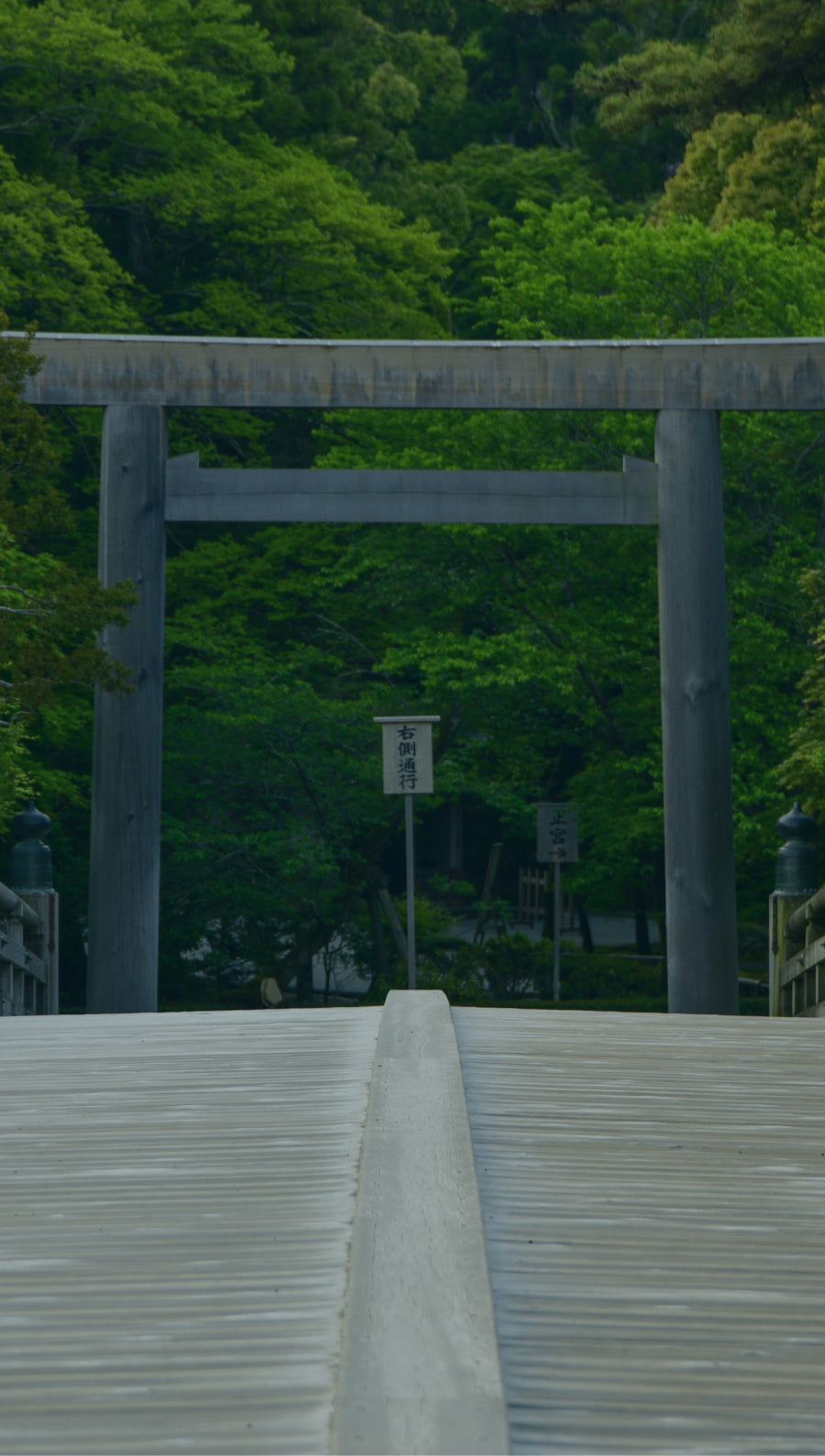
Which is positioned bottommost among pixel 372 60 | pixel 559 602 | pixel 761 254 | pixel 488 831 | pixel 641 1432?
pixel 641 1432

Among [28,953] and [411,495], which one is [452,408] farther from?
[28,953]

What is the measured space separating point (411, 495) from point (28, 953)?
3.18 metres

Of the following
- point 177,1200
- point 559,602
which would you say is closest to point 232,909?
point 559,602

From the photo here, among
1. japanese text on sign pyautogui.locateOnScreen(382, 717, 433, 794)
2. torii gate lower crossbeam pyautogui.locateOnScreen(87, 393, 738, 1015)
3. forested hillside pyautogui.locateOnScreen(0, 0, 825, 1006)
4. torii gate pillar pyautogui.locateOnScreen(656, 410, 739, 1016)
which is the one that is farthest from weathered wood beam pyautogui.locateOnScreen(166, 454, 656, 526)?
forested hillside pyautogui.locateOnScreen(0, 0, 825, 1006)

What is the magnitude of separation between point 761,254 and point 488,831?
465 inches

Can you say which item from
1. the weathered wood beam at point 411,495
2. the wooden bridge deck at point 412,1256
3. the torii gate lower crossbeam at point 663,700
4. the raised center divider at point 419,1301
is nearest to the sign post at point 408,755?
the weathered wood beam at point 411,495

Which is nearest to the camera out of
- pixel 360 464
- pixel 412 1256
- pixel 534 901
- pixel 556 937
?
pixel 412 1256

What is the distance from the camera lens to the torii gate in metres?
7.81

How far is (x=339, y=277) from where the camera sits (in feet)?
51.4

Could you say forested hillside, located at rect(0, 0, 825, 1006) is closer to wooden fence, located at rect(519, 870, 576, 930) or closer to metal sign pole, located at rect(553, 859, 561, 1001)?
metal sign pole, located at rect(553, 859, 561, 1001)

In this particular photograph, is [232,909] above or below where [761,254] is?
below

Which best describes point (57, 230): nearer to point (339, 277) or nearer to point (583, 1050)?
point (339, 277)

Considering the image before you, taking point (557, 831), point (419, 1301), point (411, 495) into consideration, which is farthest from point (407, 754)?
point (419, 1301)

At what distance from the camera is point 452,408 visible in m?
7.89
